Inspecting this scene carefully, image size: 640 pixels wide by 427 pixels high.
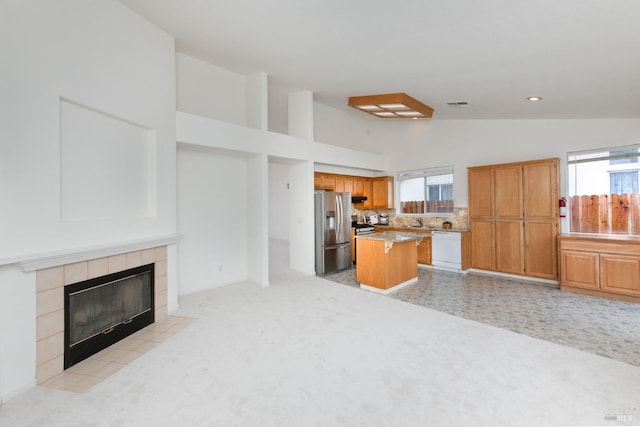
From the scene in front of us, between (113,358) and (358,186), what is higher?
(358,186)

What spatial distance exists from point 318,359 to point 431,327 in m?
1.39

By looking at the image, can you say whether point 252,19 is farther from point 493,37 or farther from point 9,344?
point 9,344

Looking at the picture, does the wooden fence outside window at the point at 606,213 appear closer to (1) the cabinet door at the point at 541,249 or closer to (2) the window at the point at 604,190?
(2) the window at the point at 604,190

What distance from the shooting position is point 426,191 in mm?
6969

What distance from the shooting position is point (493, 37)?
2.47 metres

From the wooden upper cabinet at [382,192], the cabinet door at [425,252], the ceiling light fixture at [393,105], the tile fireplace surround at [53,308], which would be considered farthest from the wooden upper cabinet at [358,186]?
the tile fireplace surround at [53,308]

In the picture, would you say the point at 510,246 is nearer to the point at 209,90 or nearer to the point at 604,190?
the point at 604,190

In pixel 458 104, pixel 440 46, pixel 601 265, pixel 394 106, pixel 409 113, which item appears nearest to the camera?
pixel 440 46

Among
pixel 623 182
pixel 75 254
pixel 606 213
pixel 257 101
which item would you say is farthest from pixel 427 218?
pixel 75 254

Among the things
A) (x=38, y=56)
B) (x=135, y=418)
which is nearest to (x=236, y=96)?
(x=38, y=56)

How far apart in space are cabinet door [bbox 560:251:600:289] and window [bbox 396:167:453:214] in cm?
232

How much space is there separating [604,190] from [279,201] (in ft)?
27.5

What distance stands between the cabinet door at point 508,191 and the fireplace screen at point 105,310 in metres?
5.69

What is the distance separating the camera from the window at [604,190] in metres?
4.45
